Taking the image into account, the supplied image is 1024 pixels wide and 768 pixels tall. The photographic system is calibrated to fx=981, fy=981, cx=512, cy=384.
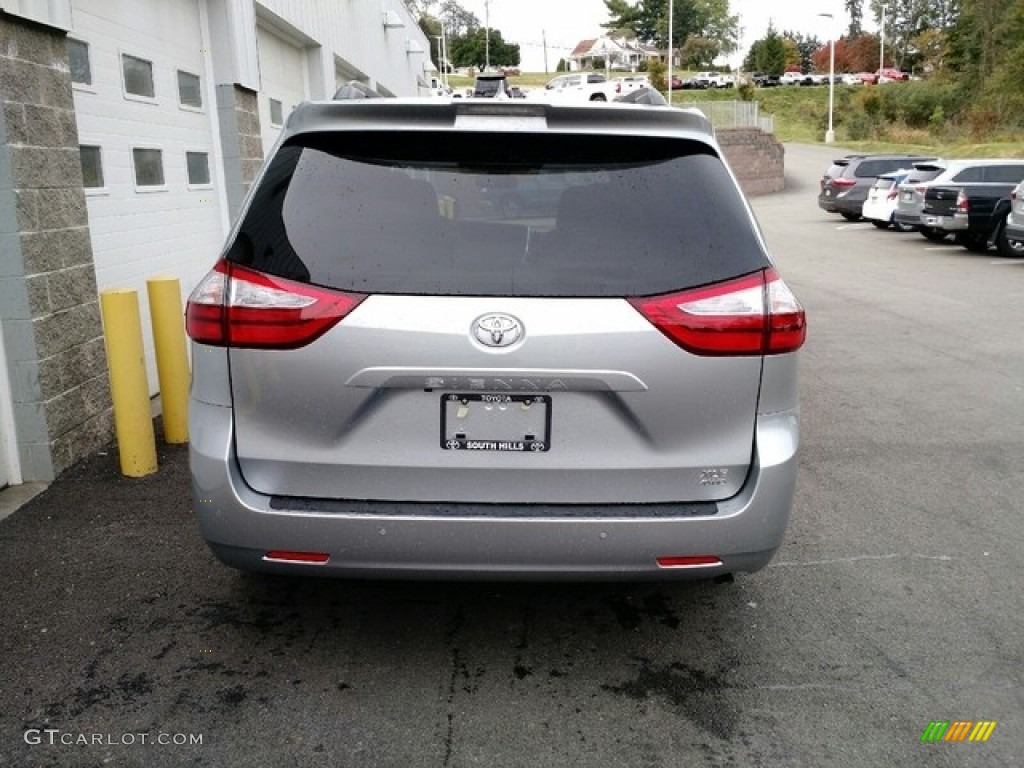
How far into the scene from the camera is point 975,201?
18.5 meters

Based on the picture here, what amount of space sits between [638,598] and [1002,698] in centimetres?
131

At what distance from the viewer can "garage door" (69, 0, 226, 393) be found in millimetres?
6441

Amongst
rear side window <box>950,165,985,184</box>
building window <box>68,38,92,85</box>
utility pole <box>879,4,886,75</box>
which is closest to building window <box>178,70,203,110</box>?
building window <box>68,38,92,85</box>

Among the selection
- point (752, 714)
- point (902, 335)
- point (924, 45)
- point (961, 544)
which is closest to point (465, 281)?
point (752, 714)

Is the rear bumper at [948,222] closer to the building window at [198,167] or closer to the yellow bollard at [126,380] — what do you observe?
the building window at [198,167]

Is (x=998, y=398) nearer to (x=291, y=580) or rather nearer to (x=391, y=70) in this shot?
(x=291, y=580)

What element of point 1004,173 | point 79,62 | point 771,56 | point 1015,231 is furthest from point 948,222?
point 771,56

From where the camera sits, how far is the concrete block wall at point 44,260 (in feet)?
16.3

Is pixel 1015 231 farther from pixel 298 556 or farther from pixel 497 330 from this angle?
pixel 298 556

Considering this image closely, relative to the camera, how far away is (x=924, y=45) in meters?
89.3

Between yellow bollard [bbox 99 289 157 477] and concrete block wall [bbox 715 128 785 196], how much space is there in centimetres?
3376

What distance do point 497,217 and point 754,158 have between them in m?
36.3

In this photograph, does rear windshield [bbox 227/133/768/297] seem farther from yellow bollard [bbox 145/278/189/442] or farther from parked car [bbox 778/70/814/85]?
parked car [bbox 778/70/814/85]

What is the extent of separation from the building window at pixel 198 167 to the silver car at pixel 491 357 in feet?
18.9
